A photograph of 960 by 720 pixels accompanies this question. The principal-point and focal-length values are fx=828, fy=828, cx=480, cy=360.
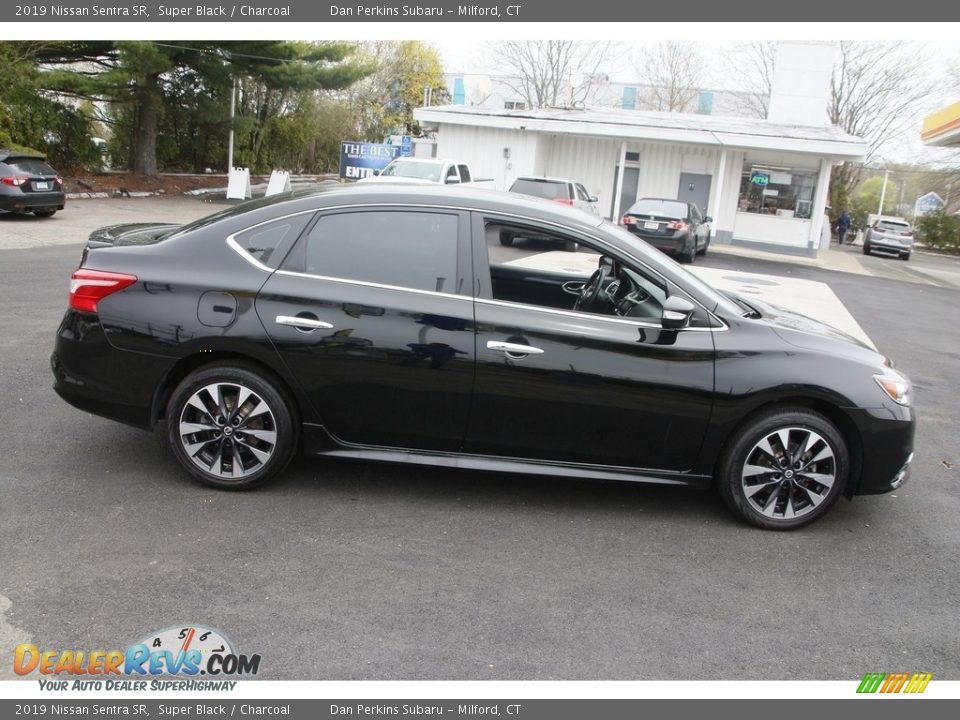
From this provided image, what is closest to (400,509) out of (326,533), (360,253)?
(326,533)

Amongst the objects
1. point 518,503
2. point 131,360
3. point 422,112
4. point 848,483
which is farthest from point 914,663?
point 422,112

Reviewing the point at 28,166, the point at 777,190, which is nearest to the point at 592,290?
the point at 28,166

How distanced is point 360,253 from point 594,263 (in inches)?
60.2

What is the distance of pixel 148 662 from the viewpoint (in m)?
3.15

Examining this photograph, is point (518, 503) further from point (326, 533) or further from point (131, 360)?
point (131, 360)

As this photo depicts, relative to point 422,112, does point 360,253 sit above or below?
below

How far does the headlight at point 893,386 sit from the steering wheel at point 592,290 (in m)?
1.64

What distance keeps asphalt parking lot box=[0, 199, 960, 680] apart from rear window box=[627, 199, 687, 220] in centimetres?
1507

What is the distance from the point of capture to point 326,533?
13.9ft

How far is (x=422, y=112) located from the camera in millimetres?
29672

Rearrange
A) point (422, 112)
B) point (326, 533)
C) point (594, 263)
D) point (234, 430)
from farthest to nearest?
point (422, 112)
point (594, 263)
point (234, 430)
point (326, 533)
